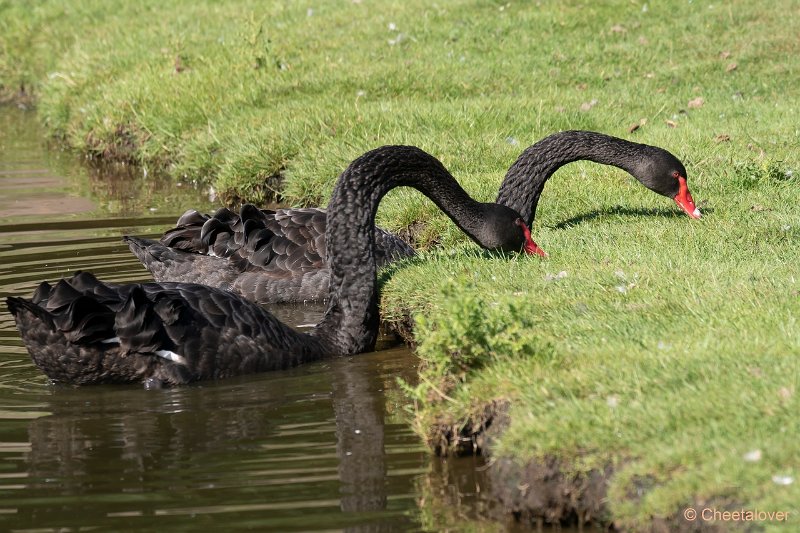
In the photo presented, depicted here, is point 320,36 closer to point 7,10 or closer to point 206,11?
point 206,11

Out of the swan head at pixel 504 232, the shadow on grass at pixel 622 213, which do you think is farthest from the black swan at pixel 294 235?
the swan head at pixel 504 232

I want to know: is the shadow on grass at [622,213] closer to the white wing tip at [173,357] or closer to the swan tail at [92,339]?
the white wing tip at [173,357]

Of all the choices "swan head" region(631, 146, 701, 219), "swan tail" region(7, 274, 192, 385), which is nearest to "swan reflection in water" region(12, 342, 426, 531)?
"swan tail" region(7, 274, 192, 385)

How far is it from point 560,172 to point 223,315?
160 inches

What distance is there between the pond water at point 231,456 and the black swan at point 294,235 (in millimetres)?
1498

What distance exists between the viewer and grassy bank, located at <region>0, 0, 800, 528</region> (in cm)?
493

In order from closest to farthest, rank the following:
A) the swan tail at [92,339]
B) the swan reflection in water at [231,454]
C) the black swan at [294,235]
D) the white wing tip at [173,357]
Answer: the swan reflection in water at [231,454]
the swan tail at [92,339]
the white wing tip at [173,357]
the black swan at [294,235]

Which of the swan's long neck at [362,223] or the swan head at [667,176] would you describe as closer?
the swan's long neck at [362,223]

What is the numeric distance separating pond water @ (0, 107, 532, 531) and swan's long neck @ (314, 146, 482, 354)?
0.74 feet

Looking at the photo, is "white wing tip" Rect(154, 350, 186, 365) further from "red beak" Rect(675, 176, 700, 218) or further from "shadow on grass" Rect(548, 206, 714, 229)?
"red beak" Rect(675, 176, 700, 218)

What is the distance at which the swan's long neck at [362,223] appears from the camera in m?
7.68

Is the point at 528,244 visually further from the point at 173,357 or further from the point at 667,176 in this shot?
the point at 173,357

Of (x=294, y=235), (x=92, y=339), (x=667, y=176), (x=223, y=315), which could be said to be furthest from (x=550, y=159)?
(x=92, y=339)

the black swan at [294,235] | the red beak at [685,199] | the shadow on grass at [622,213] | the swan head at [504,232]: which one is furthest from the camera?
the shadow on grass at [622,213]
